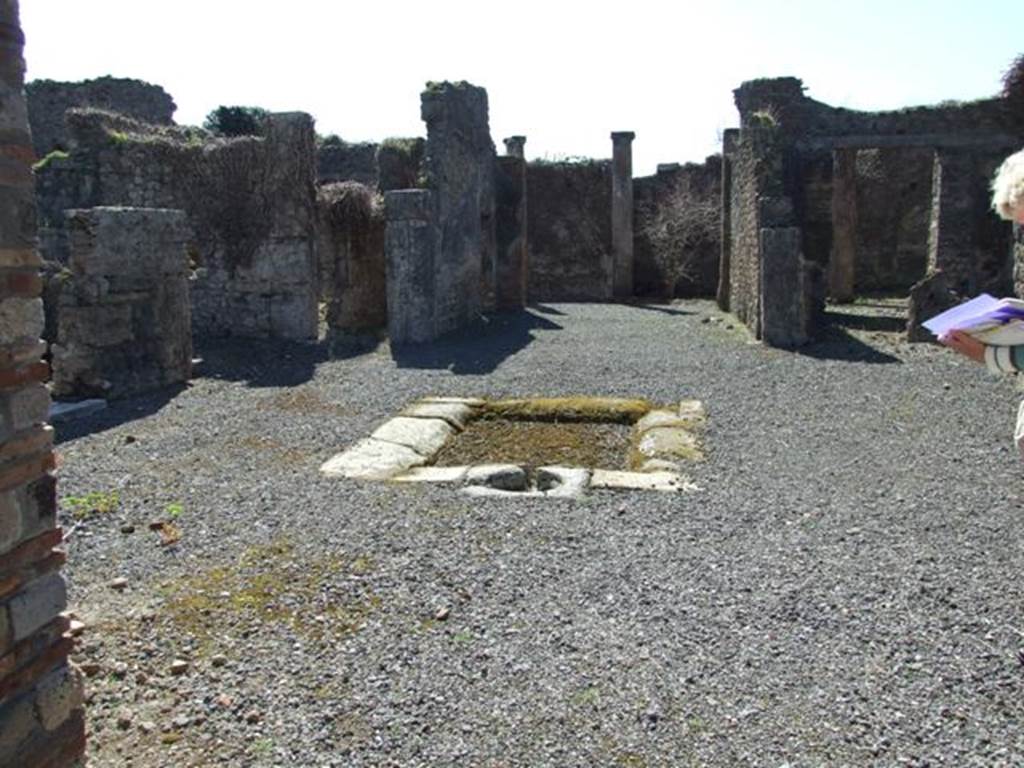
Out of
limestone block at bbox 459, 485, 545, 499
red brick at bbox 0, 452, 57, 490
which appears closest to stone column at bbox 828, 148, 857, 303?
limestone block at bbox 459, 485, 545, 499

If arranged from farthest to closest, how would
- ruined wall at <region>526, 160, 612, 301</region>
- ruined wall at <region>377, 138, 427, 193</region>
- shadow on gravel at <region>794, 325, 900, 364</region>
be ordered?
ruined wall at <region>526, 160, 612, 301</region>
ruined wall at <region>377, 138, 427, 193</region>
shadow on gravel at <region>794, 325, 900, 364</region>

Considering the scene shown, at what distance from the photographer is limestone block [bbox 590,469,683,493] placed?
646cm

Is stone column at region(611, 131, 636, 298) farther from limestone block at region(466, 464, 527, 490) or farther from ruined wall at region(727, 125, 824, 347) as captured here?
limestone block at region(466, 464, 527, 490)

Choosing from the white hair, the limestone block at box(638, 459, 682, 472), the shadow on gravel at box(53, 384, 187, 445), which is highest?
the white hair

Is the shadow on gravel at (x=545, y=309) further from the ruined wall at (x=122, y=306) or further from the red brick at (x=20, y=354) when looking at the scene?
the red brick at (x=20, y=354)

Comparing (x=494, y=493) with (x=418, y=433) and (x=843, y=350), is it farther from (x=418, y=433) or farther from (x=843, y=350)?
(x=843, y=350)

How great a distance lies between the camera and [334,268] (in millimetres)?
14500

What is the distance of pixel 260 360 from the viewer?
1204 cm

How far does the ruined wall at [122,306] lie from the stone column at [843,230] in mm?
12306

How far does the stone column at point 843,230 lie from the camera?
18109 mm

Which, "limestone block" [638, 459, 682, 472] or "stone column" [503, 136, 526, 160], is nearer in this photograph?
"limestone block" [638, 459, 682, 472]

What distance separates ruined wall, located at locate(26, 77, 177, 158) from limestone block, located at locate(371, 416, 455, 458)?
1452cm

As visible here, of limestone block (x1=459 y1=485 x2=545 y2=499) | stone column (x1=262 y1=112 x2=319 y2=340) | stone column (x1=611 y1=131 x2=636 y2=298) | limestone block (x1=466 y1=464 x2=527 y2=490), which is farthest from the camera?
stone column (x1=611 y1=131 x2=636 y2=298)

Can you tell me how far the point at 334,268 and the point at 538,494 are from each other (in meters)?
8.98
